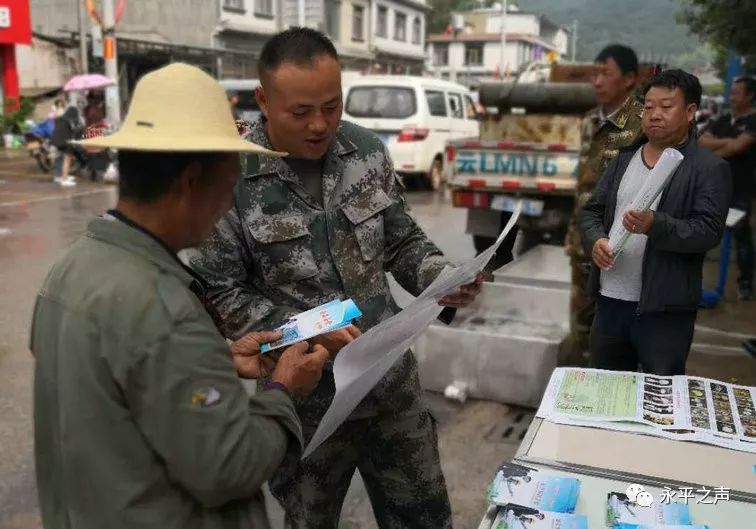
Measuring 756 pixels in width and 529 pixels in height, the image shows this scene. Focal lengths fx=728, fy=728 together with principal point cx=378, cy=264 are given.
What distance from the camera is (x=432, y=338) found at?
380 centimetres

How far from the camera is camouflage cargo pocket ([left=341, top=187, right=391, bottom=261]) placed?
192cm

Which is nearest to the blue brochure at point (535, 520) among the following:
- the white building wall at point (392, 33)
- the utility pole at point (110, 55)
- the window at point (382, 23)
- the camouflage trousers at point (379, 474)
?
the camouflage trousers at point (379, 474)

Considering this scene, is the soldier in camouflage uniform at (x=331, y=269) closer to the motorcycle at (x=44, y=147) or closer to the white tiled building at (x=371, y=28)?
the motorcycle at (x=44, y=147)

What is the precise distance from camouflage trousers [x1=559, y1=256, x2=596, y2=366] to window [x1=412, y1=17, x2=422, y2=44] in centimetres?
3624

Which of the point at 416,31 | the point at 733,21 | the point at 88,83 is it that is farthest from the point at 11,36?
the point at 416,31

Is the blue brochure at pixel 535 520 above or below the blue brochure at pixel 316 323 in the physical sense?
below

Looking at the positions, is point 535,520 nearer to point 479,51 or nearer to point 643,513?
point 643,513

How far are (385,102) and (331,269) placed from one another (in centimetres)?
1027

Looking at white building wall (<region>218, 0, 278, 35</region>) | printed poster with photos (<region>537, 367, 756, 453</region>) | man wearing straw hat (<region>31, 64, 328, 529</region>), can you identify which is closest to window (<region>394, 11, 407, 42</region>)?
white building wall (<region>218, 0, 278, 35</region>)

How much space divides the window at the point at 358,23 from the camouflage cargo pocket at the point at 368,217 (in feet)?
105

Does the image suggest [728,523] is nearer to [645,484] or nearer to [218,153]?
[645,484]

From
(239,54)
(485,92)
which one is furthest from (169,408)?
(239,54)

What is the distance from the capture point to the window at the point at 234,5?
985 inches

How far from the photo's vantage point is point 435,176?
12625mm
